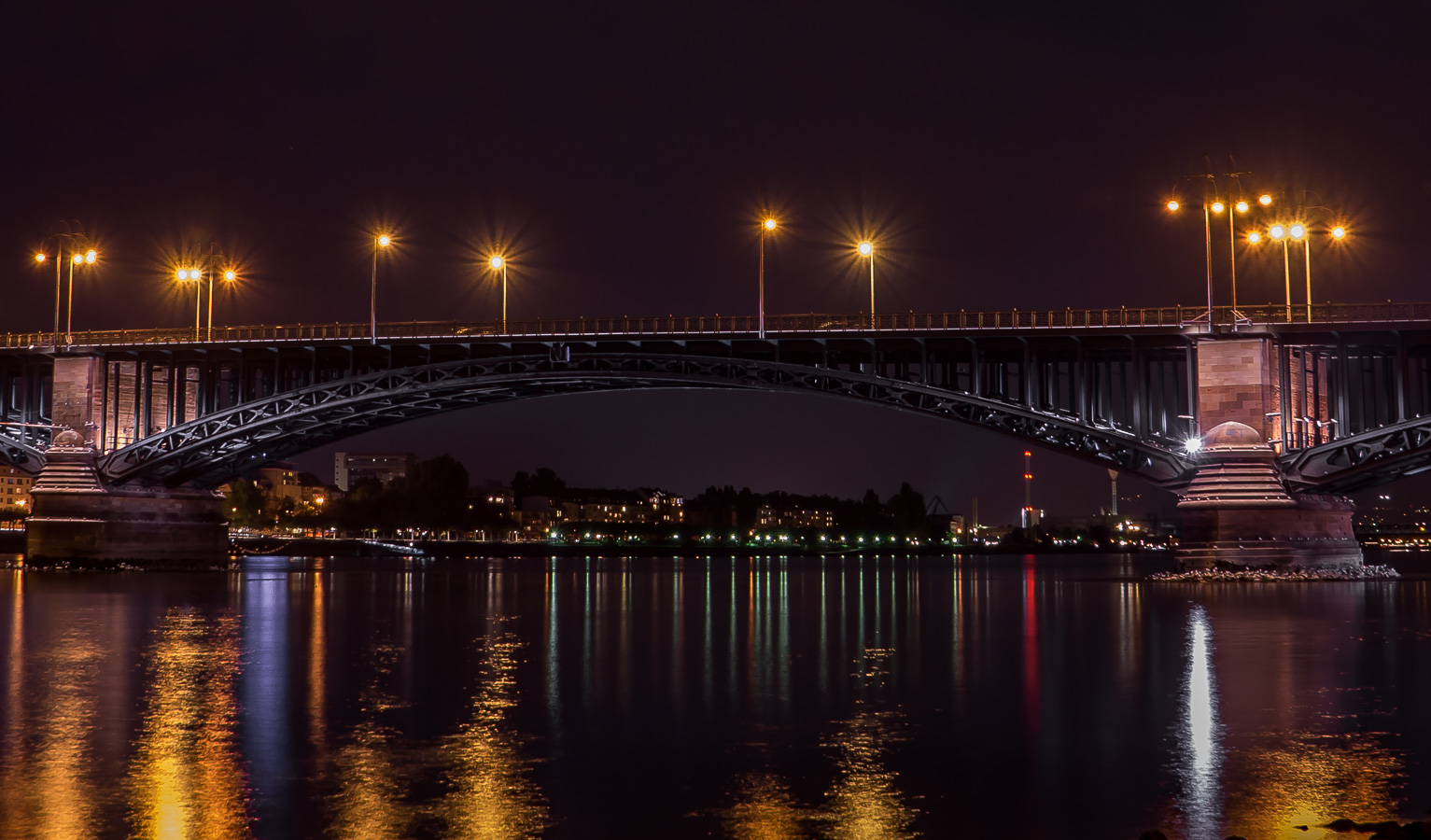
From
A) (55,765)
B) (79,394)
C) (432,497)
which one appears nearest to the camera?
(55,765)

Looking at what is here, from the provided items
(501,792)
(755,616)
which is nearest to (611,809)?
(501,792)

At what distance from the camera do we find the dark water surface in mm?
12354

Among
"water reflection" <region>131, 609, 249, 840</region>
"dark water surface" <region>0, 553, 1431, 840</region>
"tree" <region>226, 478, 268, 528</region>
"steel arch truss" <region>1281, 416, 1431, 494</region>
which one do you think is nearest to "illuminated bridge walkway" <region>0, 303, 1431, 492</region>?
"steel arch truss" <region>1281, 416, 1431, 494</region>

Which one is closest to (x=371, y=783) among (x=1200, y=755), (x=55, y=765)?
(x=55, y=765)

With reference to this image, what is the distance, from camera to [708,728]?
685 inches

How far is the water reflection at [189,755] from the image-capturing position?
39.1 feet

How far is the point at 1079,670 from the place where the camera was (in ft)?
79.3

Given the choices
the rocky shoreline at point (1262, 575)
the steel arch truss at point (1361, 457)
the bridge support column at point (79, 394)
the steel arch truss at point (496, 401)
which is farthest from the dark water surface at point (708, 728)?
the bridge support column at point (79, 394)

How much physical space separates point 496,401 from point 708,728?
222 feet

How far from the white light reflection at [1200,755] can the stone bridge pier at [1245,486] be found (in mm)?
40714

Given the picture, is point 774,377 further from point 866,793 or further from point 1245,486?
point 866,793

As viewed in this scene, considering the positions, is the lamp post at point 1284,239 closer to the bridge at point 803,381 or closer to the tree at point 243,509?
the bridge at point 803,381

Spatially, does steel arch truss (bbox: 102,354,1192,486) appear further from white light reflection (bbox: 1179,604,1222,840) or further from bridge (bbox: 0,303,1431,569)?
white light reflection (bbox: 1179,604,1222,840)

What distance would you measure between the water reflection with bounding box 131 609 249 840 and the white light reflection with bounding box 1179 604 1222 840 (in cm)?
816
